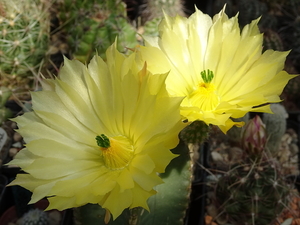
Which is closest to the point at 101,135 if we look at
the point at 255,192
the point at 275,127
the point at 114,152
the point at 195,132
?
the point at 114,152

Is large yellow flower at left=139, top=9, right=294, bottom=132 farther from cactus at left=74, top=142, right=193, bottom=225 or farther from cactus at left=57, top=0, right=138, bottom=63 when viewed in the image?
cactus at left=57, top=0, right=138, bottom=63

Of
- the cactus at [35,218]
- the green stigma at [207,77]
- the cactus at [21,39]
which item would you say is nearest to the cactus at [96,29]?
the cactus at [21,39]

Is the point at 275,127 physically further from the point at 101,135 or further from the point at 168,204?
the point at 101,135

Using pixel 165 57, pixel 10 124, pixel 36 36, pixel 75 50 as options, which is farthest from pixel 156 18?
pixel 165 57

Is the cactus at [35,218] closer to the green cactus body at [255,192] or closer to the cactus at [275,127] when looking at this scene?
the green cactus body at [255,192]

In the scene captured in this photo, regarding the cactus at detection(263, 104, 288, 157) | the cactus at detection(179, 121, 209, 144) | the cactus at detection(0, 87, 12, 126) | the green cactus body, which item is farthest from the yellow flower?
the cactus at detection(263, 104, 288, 157)

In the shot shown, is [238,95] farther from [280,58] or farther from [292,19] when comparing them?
[292,19]
